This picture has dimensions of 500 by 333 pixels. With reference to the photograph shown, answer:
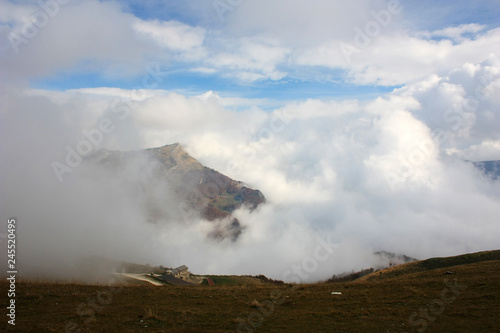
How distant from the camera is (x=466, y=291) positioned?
21.7 metres

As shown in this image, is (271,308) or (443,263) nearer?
(271,308)

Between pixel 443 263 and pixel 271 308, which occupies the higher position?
pixel 271 308

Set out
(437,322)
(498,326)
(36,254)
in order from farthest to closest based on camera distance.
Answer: (36,254)
(437,322)
(498,326)

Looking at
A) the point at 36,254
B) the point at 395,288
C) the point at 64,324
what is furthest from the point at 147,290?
the point at 36,254

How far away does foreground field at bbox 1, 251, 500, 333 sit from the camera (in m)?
16.5

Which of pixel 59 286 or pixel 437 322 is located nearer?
pixel 437 322

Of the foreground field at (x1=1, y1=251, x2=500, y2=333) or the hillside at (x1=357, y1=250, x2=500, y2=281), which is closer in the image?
the foreground field at (x1=1, y1=251, x2=500, y2=333)

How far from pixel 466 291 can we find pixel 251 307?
15.4 m

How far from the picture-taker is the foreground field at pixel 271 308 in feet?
54.2

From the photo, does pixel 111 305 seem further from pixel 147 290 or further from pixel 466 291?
pixel 466 291

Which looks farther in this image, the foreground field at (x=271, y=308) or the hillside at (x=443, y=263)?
the hillside at (x=443, y=263)

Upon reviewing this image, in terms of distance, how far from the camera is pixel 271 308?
20.4 metres

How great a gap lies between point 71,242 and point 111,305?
540 feet

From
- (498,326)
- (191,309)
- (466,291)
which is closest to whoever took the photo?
(498,326)
